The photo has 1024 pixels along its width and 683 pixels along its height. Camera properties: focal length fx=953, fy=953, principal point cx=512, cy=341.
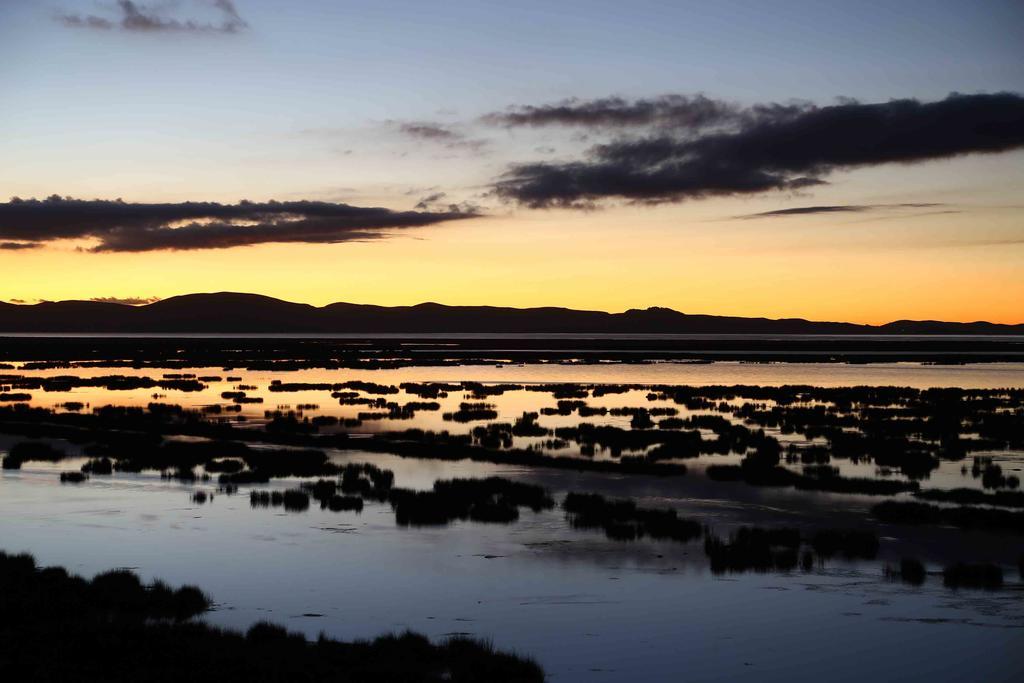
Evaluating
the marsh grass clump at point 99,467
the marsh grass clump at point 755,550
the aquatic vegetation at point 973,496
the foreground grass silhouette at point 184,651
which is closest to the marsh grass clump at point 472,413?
the marsh grass clump at point 99,467

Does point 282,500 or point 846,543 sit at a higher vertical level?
point 846,543

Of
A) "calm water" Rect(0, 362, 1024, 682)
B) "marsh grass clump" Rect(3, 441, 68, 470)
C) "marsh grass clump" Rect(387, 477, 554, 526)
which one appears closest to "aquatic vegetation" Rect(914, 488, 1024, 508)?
"calm water" Rect(0, 362, 1024, 682)

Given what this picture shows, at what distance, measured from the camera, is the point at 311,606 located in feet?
48.0

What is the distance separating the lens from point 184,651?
11938 mm

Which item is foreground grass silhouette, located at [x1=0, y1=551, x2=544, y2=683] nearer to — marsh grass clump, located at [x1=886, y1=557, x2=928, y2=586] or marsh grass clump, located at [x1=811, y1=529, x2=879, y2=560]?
marsh grass clump, located at [x1=886, y1=557, x2=928, y2=586]

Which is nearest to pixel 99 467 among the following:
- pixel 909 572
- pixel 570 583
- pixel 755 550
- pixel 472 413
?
pixel 570 583

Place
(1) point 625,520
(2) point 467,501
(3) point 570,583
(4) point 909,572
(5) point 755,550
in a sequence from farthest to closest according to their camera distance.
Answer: (2) point 467,501
(1) point 625,520
(5) point 755,550
(4) point 909,572
(3) point 570,583

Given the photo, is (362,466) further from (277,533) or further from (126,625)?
(126,625)

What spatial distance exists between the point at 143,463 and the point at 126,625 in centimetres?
1815

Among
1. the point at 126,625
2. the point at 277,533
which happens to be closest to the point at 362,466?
the point at 277,533

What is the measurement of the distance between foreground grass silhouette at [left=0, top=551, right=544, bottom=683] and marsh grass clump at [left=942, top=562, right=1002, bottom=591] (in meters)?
8.43

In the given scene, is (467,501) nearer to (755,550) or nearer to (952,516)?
(755,550)

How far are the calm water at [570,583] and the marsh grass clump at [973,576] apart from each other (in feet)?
1.03

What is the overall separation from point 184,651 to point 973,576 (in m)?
12.8
